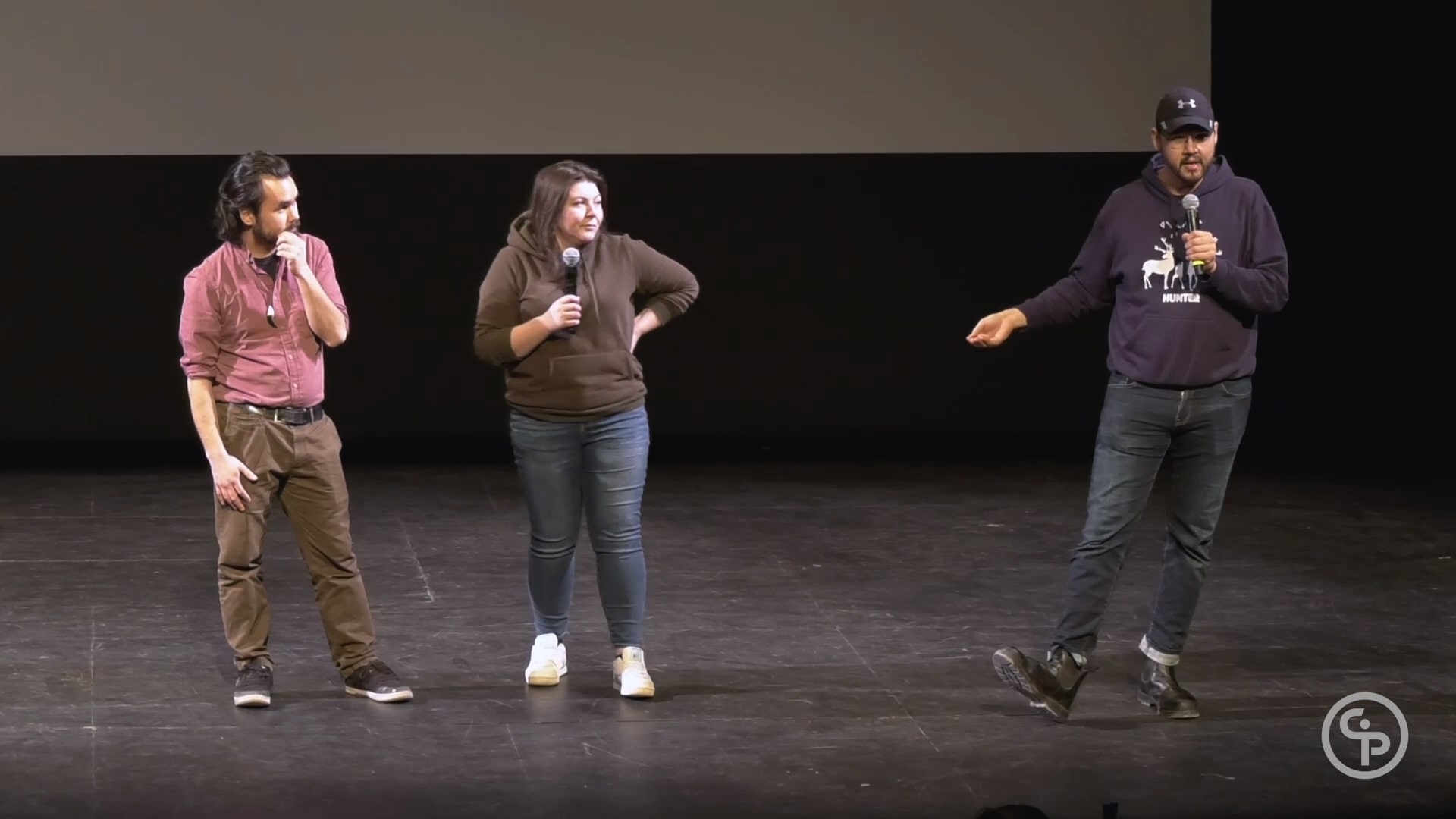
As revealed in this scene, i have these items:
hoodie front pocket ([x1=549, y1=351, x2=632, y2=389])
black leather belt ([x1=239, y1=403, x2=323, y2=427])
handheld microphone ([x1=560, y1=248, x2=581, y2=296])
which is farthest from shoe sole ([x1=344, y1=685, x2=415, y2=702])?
handheld microphone ([x1=560, y1=248, x2=581, y2=296])

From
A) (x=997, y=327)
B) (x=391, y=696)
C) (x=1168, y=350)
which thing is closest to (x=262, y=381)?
(x=391, y=696)

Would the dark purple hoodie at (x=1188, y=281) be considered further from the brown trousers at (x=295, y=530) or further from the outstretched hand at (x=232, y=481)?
the outstretched hand at (x=232, y=481)

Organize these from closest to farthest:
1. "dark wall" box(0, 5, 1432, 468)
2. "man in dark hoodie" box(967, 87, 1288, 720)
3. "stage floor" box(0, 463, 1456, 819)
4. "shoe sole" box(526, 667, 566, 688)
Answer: "stage floor" box(0, 463, 1456, 819), "man in dark hoodie" box(967, 87, 1288, 720), "shoe sole" box(526, 667, 566, 688), "dark wall" box(0, 5, 1432, 468)

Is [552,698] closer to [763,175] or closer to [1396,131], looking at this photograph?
[763,175]

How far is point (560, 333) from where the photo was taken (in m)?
3.73

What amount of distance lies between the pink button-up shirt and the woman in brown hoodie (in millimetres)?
353

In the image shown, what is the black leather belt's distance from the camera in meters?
3.70

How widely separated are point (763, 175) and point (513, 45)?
1205mm

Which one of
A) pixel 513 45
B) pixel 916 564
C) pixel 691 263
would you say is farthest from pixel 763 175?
pixel 916 564

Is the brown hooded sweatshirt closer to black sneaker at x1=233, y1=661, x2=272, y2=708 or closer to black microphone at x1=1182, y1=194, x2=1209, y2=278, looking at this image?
black sneaker at x1=233, y1=661, x2=272, y2=708

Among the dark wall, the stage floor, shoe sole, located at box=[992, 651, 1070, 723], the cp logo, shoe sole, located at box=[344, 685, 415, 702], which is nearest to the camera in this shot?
the stage floor

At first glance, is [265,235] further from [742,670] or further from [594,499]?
[742,670]

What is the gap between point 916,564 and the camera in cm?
534

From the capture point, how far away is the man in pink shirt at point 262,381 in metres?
3.65
